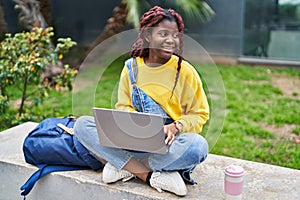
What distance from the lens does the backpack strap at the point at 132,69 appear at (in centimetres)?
195

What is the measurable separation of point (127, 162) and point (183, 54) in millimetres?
601

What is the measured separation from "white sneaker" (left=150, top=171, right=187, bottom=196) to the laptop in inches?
5.2

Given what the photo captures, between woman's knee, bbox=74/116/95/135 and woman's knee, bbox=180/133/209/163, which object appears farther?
woman's knee, bbox=74/116/95/135

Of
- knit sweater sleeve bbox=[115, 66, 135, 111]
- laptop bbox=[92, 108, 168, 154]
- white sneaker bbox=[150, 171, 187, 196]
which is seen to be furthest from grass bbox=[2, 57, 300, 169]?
white sneaker bbox=[150, 171, 187, 196]

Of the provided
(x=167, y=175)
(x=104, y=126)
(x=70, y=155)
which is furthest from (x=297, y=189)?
(x=70, y=155)

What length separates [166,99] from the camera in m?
1.90

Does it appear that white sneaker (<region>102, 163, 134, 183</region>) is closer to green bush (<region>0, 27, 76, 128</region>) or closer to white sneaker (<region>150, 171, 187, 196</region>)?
white sneaker (<region>150, 171, 187, 196</region>)

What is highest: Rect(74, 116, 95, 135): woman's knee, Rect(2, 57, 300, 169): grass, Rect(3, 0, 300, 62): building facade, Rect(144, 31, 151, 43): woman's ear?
Rect(144, 31, 151, 43): woman's ear

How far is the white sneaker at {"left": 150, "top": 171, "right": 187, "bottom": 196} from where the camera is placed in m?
1.87

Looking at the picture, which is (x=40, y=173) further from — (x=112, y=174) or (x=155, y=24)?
(x=155, y=24)

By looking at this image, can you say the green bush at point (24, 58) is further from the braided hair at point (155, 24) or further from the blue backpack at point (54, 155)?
the braided hair at point (155, 24)

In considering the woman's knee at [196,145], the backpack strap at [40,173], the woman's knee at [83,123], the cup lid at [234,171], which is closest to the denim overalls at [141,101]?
the woman's knee at [196,145]

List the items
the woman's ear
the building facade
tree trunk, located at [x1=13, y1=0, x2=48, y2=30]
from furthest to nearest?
the building facade
tree trunk, located at [x1=13, y1=0, x2=48, y2=30]
the woman's ear

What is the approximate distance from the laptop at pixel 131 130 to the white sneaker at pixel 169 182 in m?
0.13
